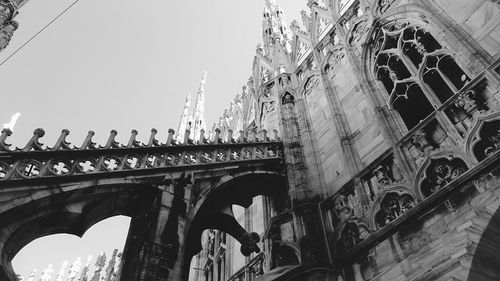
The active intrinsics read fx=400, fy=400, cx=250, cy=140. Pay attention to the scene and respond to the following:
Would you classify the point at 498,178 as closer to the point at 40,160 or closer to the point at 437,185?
the point at 437,185

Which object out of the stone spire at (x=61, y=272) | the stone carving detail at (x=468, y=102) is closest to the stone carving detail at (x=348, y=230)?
the stone carving detail at (x=468, y=102)

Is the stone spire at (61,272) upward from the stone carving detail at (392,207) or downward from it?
upward

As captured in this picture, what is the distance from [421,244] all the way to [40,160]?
5890 mm

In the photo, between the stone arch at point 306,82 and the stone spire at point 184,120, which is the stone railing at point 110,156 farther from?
the stone spire at point 184,120

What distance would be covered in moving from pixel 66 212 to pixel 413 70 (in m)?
6.79

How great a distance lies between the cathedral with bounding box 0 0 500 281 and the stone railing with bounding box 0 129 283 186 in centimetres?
3

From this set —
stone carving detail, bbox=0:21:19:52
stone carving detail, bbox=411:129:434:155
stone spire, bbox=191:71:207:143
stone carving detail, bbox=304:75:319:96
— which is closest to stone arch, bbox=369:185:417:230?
stone carving detail, bbox=411:129:434:155

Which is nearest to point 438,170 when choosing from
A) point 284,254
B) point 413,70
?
point 413,70

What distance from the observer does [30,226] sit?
6012 millimetres

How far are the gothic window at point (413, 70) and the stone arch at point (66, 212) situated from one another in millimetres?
5281

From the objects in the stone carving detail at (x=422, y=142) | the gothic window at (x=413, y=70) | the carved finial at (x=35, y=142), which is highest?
the gothic window at (x=413, y=70)

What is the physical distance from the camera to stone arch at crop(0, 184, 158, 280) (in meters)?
5.73

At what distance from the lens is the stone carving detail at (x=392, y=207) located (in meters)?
6.05

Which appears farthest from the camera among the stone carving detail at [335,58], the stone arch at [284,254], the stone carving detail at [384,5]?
the stone carving detail at [335,58]
